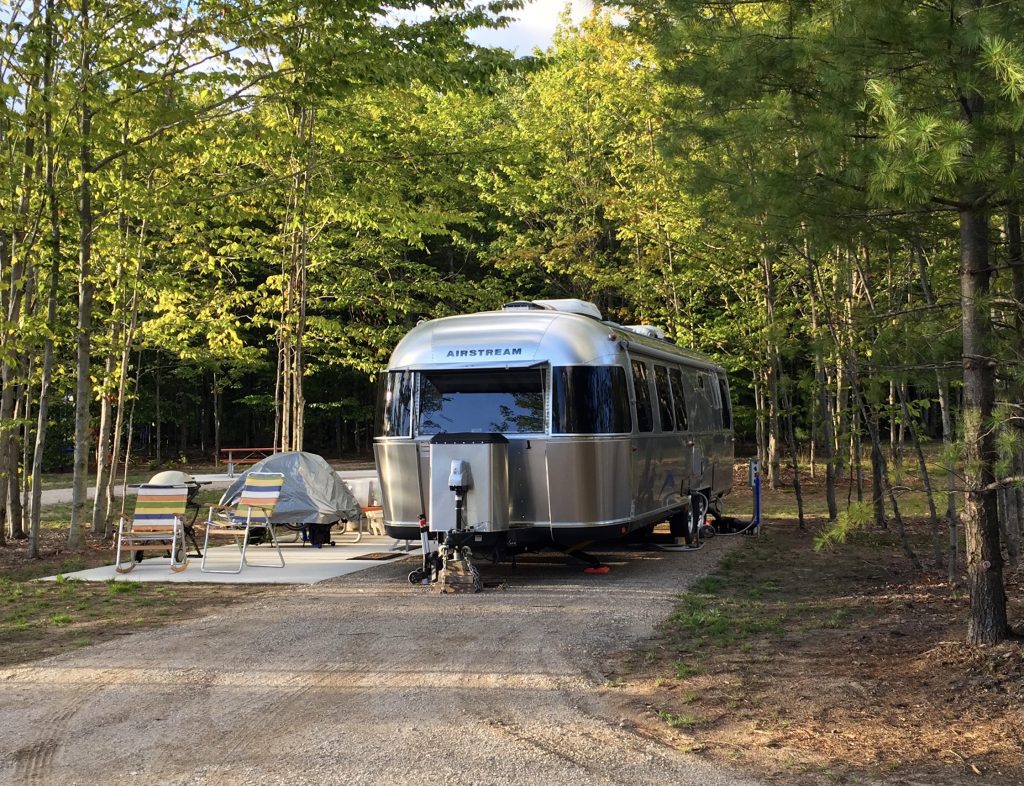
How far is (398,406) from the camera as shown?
9469 mm

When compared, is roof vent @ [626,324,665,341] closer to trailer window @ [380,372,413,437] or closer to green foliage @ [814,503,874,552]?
trailer window @ [380,372,413,437]

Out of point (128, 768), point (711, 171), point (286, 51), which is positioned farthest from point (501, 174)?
point (128, 768)

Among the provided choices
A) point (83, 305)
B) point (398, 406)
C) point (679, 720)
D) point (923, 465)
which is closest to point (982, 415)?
point (923, 465)

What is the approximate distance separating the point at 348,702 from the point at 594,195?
676 inches

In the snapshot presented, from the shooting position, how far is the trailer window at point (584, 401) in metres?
8.84

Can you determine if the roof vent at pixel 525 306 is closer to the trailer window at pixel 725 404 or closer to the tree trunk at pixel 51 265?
the tree trunk at pixel 51 265

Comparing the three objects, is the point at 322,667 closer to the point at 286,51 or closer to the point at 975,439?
the point at 975,439

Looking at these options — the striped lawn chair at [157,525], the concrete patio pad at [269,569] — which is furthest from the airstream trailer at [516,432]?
the striped lawn chair at [157,525]

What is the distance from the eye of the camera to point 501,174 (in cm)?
2273

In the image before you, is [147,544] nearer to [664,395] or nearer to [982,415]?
[664,395]

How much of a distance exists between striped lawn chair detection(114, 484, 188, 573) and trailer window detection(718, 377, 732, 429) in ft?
27.3

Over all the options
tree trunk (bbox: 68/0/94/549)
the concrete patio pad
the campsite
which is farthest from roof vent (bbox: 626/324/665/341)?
tree trunk (bbox: 68/0/94/549)

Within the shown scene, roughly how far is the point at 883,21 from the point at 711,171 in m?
1.50

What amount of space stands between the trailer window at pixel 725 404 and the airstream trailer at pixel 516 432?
17.0 ft
